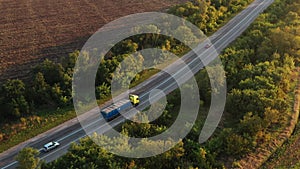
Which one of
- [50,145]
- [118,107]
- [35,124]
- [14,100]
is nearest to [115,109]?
[118,107]

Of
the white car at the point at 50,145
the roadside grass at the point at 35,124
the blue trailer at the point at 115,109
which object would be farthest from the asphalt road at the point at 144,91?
the roadside grass at the point at 35,124

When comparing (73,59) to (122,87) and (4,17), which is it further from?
(4,17)

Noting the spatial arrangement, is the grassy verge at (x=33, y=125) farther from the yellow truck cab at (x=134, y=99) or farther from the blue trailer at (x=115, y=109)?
the yellow truck cab at (x=134, y=99)

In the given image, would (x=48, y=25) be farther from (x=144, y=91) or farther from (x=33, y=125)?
(x=33, y=125)

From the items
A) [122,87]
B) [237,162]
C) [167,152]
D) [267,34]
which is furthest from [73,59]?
[267,34]

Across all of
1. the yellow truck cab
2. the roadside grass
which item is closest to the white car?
the roadside grass

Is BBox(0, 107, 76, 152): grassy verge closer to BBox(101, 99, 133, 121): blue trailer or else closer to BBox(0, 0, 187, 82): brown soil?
BBox(101, 99, 133, 121): blue trailer
